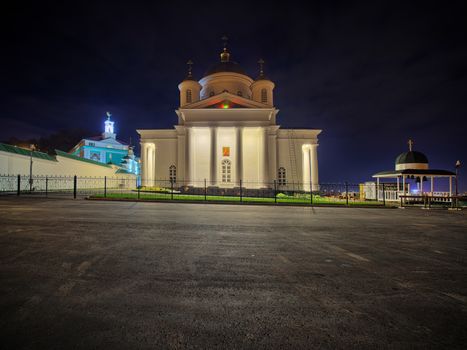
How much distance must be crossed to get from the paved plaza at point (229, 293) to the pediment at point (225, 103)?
24754 millimetres

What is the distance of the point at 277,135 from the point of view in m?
31.3

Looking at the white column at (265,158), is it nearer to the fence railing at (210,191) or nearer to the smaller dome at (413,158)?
the fence railing at (210,191)

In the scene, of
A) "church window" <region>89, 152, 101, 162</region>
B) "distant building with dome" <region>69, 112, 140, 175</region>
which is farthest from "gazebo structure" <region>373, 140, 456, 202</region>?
"church window" <region>89, 152, 101, 162</region>

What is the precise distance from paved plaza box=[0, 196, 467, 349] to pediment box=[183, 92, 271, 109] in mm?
24754

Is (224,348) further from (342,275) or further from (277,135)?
(277,135)

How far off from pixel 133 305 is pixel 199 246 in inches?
101

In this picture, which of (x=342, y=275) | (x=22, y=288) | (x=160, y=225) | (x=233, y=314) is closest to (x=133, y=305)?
(x=233, y=314)

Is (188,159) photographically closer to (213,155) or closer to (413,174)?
(213,155)

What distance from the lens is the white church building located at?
27.3 metres

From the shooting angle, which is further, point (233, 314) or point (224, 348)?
point (233, 314)

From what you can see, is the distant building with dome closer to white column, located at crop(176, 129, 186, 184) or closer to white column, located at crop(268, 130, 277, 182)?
white column, located at crop(176, 129, 186, 184)

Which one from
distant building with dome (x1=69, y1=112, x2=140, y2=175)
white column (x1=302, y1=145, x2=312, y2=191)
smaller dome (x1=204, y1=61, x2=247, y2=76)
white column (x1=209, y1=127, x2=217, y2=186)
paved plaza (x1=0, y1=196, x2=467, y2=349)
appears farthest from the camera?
distant building with dome (x1=69, y1=112, x2=140, y2=175)

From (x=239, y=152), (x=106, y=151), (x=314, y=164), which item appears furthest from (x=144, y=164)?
(x=106, y=151)

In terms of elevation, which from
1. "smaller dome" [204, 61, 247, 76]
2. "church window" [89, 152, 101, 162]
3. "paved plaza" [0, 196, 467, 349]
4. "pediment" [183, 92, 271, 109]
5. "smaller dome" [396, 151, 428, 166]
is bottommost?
"paved plaza" [0, 196, 467, 349]
